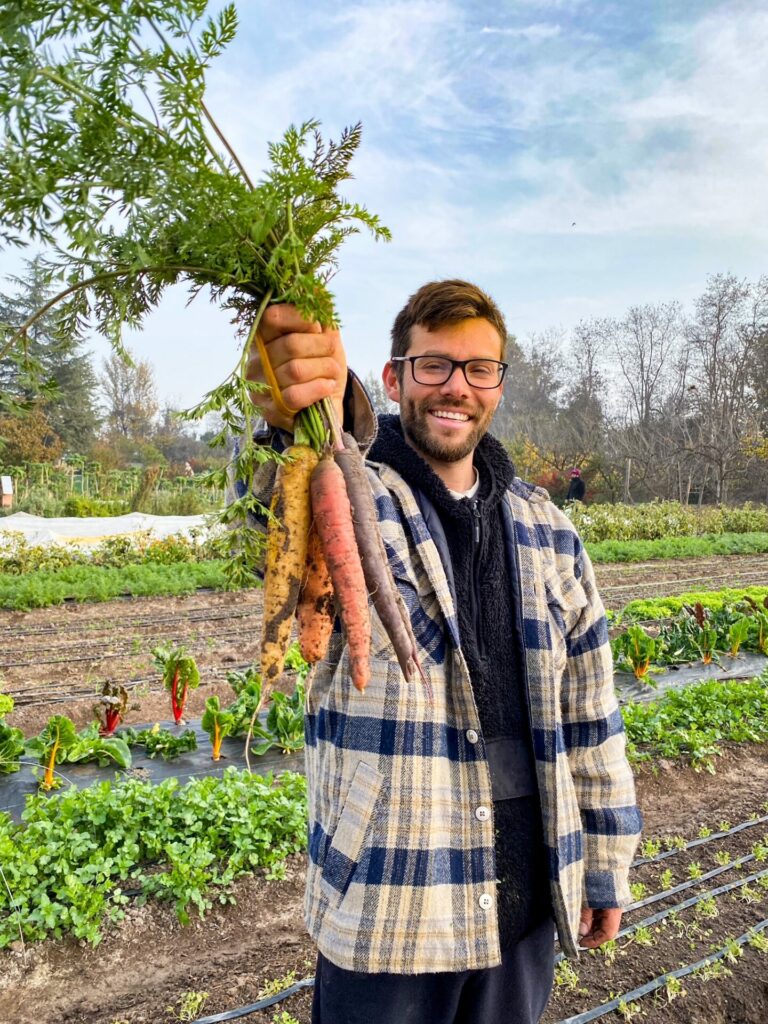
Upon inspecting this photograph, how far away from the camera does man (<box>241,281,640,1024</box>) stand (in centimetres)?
147

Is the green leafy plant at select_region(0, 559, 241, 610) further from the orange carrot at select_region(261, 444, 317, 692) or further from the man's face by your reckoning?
the orange carrot at select_region(261, 444, 317, 692)

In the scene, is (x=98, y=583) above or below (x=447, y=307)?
below

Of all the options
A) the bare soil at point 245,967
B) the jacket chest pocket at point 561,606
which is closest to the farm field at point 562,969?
the bare soil at point 245,967

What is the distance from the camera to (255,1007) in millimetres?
2660

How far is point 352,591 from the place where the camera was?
60.2 inches

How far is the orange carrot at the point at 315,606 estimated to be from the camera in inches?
62.8

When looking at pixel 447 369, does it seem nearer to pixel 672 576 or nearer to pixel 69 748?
pixel 69 748

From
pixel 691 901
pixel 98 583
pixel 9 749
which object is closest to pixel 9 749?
pixel 9 749

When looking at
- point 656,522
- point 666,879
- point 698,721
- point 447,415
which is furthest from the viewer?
point 656,522

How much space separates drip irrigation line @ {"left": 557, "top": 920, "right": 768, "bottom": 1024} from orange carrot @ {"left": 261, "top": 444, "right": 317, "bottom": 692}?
230cm

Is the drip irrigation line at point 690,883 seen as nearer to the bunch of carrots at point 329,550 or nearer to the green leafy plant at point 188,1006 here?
the green leafy plant at point 188,1006

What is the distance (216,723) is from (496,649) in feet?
11.0

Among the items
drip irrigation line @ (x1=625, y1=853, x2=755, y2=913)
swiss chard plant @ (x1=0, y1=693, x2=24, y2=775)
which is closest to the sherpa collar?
drip irrigation line @ (x1=625, y1=853, x2=755, y2=913)

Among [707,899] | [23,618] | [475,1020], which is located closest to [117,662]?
[23,618]
